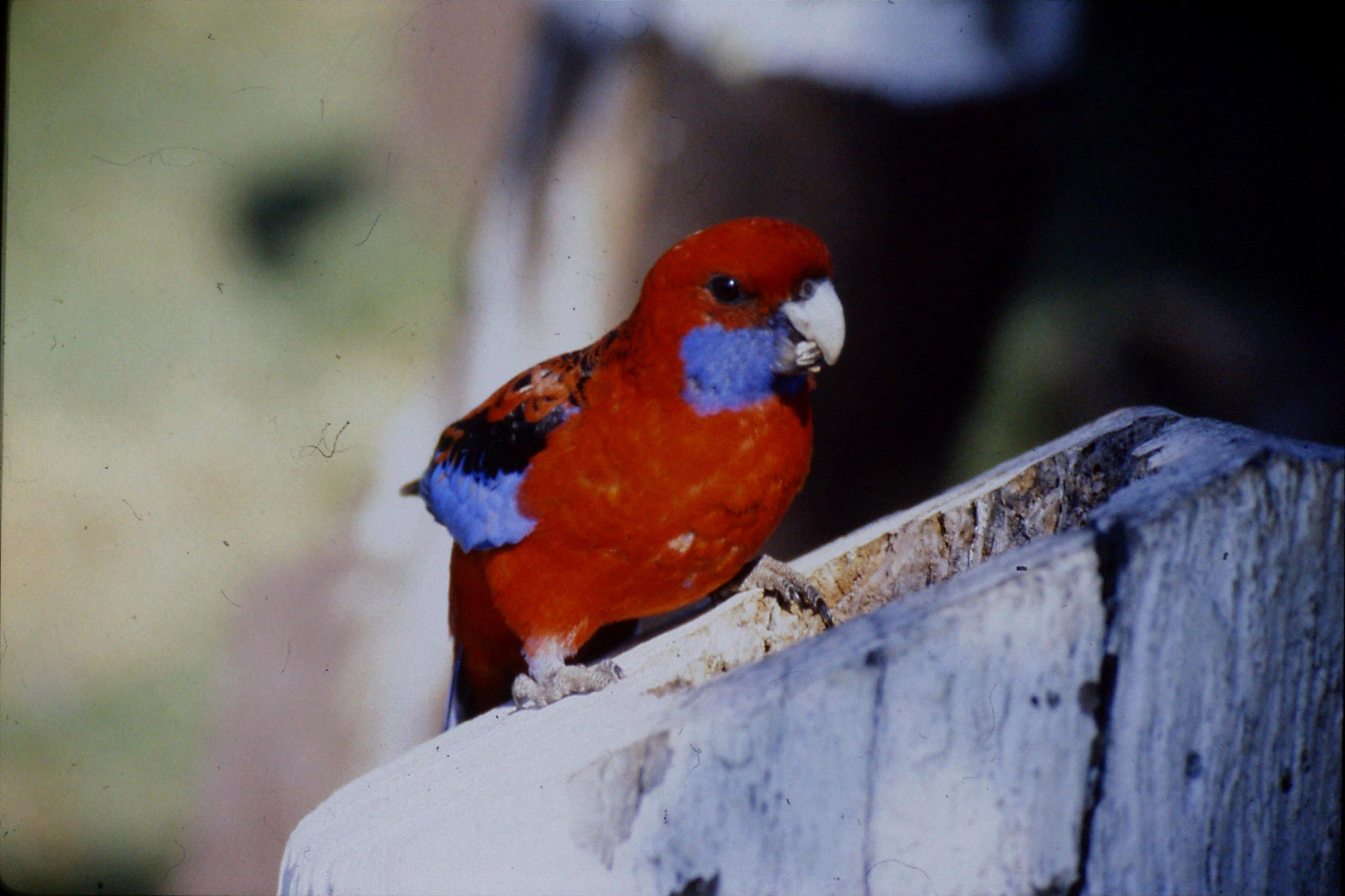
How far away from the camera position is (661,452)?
1.39 metres

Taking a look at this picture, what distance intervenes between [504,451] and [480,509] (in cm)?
10

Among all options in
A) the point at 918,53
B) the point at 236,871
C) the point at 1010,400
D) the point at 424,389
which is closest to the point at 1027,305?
the point at 1010,400

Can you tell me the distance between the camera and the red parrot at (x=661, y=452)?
135 cm

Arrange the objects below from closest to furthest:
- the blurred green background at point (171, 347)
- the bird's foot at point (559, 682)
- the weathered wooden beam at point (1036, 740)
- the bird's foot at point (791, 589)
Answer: the weathered wooden beam at point (1036, 740) < the bird's foot at point (559, 682) < the bird's foot at point (791, 589) < the blurred green background at point (171, 347)

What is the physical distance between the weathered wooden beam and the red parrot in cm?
48

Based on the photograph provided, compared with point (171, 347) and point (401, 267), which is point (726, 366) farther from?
point (171, 347)

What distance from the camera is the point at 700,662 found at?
127cm

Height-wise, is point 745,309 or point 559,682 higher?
point 745,309

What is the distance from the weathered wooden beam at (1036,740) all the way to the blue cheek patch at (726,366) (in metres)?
0.62

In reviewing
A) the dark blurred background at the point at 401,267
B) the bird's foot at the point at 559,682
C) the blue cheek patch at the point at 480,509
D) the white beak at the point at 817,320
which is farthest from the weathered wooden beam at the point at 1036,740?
the dark blurred background at the point at 401,267

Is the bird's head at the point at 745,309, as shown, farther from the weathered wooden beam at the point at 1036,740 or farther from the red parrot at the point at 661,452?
the weathered wooden beam at the point at 1036,740

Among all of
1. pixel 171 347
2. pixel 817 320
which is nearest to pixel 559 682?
pixel 817 320

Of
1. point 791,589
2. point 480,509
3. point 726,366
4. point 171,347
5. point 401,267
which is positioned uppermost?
point 401,267

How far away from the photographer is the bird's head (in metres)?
1.33
